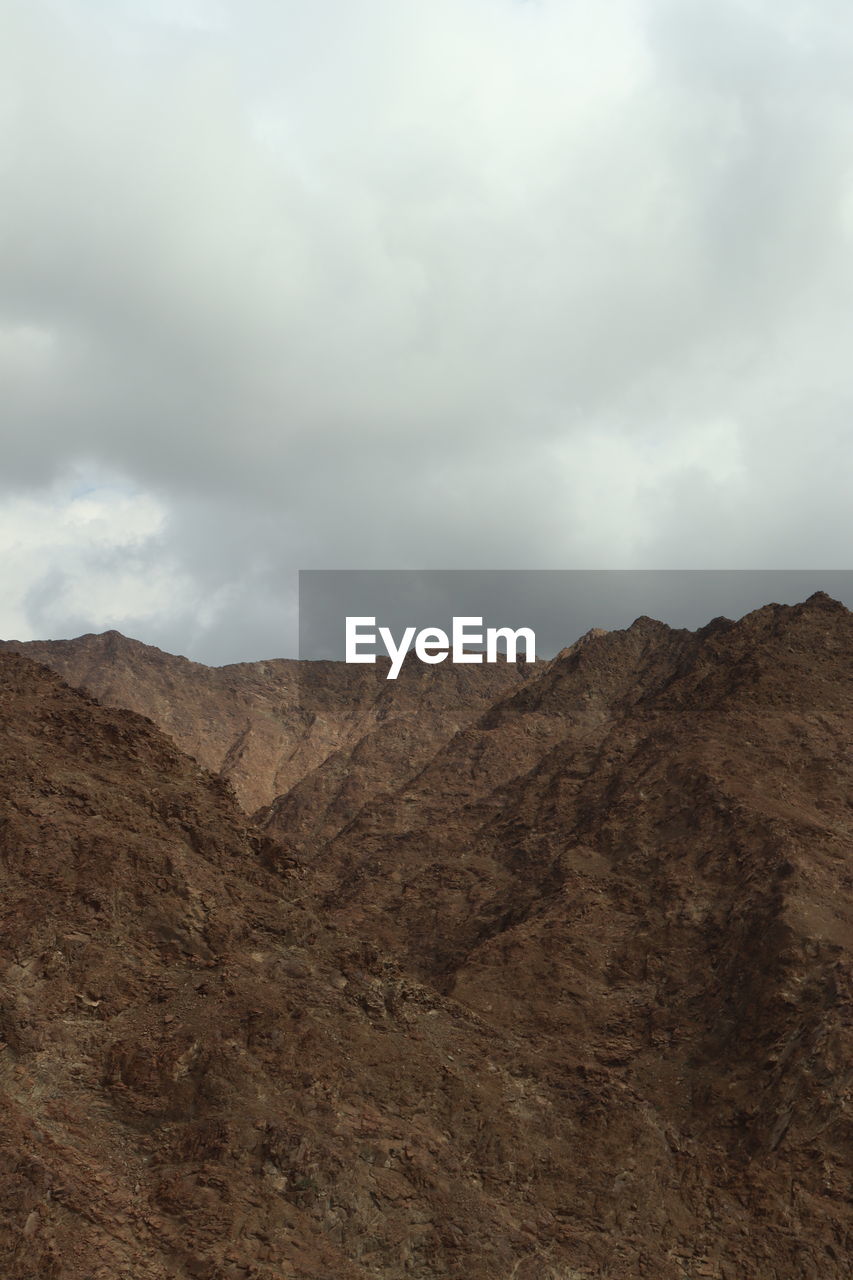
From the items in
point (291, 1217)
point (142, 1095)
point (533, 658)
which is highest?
point (533, 658)

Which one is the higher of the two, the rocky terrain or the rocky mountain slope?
the rocky mountain slope

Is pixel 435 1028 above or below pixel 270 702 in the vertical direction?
below

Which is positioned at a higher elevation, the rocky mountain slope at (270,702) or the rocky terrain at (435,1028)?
the rocky mountain slope at (270,702)

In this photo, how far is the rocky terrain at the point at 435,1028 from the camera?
664 inches

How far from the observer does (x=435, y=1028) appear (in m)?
23.6

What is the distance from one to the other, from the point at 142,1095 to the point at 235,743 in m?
75.0

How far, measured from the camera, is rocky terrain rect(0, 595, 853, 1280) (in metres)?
16.9

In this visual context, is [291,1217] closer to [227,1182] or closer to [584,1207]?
[227,1182]

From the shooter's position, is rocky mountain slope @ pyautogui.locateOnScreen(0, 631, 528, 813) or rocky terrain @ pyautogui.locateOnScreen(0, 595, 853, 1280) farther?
rocky mountain slope @ pyautogui.locateOnScreen(0, 631, 528, 813)

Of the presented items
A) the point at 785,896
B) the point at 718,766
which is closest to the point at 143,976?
the point at 785,896

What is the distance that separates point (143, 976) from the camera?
20.4 m

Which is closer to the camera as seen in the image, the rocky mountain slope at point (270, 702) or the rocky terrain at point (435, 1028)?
the rocky terrain at point (435, 1028)

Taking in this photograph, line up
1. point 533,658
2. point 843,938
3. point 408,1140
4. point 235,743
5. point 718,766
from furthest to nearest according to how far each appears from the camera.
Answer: point 533,658 < point 235,743 < point 718,766 < point 843,938 < point 408,1140

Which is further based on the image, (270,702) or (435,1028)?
(270,702)
